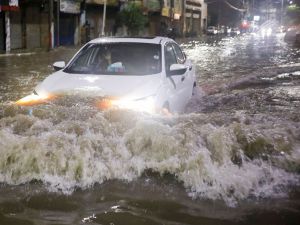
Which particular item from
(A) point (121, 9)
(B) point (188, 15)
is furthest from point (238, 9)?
(A) point (121, 9)

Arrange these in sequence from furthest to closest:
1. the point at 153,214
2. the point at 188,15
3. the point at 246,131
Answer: the point at 188,15, the point at 246,131, the point at 153,214

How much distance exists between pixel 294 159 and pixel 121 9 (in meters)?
35.6

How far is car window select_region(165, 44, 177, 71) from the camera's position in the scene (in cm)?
754

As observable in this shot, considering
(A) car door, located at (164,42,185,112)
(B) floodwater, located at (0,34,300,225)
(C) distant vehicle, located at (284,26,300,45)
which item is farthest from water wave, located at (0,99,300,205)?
(C) distant vehicle, located at (284,26,300,45)

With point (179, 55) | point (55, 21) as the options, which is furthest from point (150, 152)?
point (55, 21)

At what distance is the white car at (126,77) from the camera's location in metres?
6.48

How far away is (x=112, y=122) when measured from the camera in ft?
19.4

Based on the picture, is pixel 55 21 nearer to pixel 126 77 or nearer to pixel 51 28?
pixel 51 28

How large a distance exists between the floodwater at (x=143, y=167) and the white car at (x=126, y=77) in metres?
0.29

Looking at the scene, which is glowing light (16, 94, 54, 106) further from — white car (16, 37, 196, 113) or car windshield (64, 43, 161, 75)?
car windshield (64, 43, 161, 75)

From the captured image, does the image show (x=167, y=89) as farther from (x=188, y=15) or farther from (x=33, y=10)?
(x=188, y=15)

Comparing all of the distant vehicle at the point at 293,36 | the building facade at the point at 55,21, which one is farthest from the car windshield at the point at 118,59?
the distant vehicle at the point at 293,36

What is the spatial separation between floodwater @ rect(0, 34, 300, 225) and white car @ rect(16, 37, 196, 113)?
293 millimetres

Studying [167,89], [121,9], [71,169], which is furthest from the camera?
[121,9]
